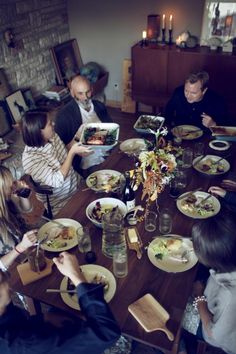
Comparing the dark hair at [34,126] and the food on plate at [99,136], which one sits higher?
the dark hair at [34,126]

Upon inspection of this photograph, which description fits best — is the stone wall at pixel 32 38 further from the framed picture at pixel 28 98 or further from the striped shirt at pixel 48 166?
the striped shirt at pixel 48 166

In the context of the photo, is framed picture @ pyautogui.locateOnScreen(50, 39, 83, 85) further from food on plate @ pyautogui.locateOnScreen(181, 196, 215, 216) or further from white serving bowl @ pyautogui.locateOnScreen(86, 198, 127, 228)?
food on plate @ pyautogui.locateOnScreen(181, 196, 215, 216)

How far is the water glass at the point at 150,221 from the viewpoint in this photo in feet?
6.75

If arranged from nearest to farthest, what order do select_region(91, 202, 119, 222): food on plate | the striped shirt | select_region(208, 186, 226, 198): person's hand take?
1. select_region(91, 202, 119, 222): food on plate
2. select_region(208, 186, 226, 198): person's hand
3. the striped shirt

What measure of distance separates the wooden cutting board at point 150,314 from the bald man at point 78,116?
5.29ft

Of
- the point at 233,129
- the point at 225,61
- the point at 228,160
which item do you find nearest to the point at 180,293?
the point at 228,160

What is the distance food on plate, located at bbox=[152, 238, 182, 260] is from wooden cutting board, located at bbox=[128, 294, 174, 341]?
0.29 m

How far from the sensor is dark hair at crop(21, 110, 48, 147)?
2406 mm

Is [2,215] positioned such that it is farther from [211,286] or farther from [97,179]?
[211,286]

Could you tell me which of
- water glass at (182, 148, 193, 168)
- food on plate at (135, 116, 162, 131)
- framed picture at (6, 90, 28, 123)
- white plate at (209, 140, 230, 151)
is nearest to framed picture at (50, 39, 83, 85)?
framed picture at (6, 90, 28, 123)

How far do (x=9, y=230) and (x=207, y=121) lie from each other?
5.95 ft

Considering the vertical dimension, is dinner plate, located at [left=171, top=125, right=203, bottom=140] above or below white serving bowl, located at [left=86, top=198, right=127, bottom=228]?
above

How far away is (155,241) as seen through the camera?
195 cm

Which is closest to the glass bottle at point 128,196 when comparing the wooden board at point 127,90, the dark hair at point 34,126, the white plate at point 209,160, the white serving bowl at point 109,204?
the white serving bowl at point 109,204
